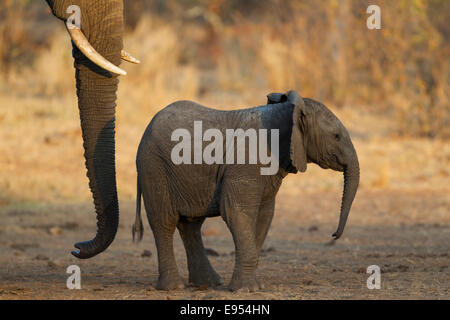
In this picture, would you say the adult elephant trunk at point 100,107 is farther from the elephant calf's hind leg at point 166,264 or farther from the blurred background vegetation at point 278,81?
the blurred background vegetation at point 278,81

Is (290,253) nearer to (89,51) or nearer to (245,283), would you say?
(245,283)

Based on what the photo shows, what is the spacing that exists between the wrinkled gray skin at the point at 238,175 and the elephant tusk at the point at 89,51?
1.84 ft

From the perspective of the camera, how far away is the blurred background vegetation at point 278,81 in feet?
43.3

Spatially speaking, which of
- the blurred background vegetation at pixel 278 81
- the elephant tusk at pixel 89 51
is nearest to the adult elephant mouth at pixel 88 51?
the elephant tusk at pixel 89 51

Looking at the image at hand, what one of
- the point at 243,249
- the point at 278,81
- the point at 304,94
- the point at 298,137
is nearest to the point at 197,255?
the point at 243,249

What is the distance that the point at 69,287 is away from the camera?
6.52 meters

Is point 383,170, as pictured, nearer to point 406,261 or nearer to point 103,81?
point 406,261

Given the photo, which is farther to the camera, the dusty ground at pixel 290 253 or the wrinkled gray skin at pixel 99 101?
the dusty ground at pixel 290 253

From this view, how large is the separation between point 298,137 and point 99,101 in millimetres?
1411

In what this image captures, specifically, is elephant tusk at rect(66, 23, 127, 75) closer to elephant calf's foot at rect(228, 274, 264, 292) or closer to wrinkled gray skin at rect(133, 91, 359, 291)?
wrinkled gray skin at rect(133, 91, 359, 291)

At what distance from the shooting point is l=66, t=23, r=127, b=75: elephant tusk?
5.96m

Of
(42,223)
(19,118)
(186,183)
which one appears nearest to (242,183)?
(186,183)

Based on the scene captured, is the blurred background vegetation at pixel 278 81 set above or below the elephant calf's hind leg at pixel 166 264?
above

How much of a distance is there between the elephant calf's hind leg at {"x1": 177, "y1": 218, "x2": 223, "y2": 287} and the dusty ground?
143 mm
